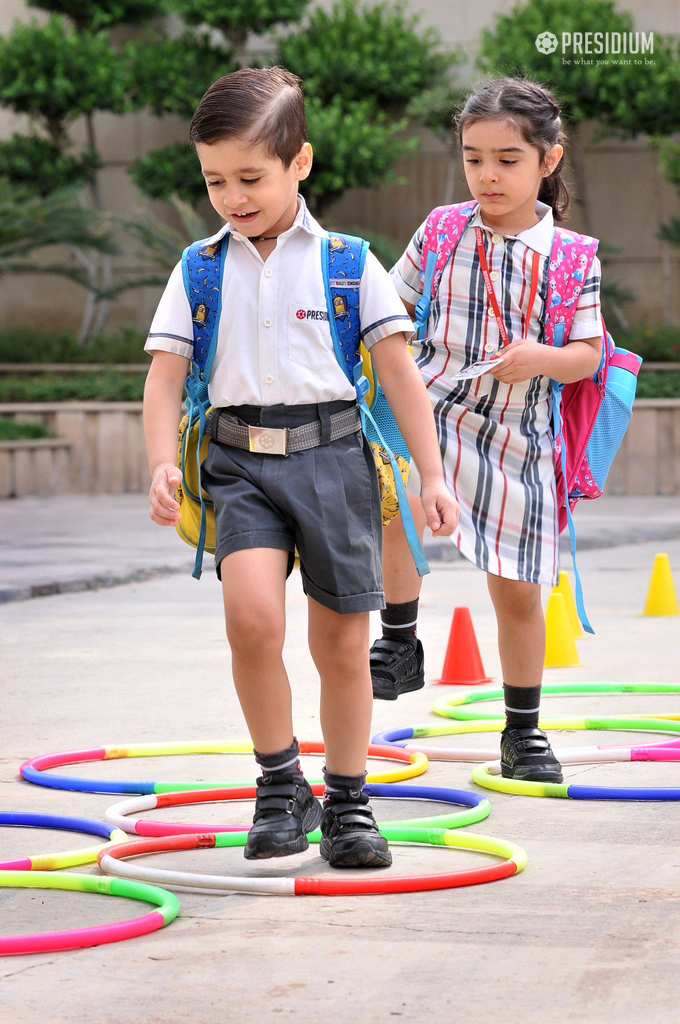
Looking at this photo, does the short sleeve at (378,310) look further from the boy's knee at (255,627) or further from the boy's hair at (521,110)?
the boy's hair at (521,110)

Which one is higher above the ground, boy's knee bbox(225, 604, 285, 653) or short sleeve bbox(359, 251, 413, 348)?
short sleeve bbox(359, 251, 413, 348)

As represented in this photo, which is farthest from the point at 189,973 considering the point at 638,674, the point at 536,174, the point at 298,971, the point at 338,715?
the point at 638,674

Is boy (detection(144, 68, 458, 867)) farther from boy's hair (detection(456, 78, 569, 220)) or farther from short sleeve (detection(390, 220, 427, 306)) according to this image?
short sleeve (detection(390, 220, 427, 306))

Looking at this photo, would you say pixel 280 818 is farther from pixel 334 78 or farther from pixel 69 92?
pixel 69 92

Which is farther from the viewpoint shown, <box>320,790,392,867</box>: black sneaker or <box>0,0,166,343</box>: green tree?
<box>0,0,166,343</box>: green tree

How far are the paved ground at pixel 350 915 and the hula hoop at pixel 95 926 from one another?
23mm

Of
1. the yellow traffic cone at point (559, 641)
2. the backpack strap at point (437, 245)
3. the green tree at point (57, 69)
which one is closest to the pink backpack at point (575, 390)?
the backpack strap at point (437, 245)

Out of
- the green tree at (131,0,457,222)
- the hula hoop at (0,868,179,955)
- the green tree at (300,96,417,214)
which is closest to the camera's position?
Result: the hula hoop at (0,868,179,955)

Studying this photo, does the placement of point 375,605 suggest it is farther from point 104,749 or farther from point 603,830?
point 104,749

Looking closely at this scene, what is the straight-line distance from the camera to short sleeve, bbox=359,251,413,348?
11.6 feet

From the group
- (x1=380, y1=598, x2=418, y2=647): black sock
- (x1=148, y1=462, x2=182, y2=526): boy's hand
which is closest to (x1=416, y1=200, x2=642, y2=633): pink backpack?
→ (x1=380, y1=598, x2=418, y2=647): black sock

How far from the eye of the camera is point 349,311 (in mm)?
3543

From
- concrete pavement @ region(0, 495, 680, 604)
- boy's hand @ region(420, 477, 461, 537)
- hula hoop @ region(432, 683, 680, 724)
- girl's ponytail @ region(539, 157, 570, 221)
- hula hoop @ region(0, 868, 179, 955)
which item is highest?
girl's ponytail @ region(539, 157, 570, 221)

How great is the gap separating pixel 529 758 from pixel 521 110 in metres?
1.84
